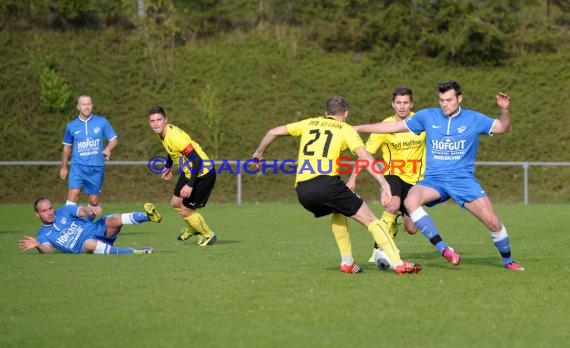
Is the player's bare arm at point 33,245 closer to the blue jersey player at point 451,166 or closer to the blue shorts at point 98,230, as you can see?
the blue shorts at point 98,230

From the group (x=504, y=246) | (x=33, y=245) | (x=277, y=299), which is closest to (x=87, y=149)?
(x=33, y=245)

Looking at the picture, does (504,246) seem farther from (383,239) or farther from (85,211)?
(85,211)

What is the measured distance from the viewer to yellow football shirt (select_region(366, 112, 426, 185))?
11.8 metres

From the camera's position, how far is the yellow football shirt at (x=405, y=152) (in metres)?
11.8

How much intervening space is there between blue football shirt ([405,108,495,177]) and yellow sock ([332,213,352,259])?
1.07 m

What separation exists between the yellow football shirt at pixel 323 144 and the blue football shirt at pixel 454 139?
1.05 metres

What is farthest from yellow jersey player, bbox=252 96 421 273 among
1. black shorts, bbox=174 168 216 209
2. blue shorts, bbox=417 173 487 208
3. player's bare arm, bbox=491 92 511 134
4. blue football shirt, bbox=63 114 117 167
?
blue football shirt, bbox=63 114 117 167

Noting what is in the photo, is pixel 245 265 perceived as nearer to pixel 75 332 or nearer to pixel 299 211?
pixel 75 332

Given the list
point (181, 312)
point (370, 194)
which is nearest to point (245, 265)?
point (181, 312)

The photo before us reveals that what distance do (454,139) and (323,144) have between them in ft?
4.99

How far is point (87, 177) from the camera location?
A: 16484 millimetres

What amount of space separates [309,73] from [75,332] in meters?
27.0

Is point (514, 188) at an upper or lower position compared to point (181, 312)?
lower

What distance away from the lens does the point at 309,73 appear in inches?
1303
